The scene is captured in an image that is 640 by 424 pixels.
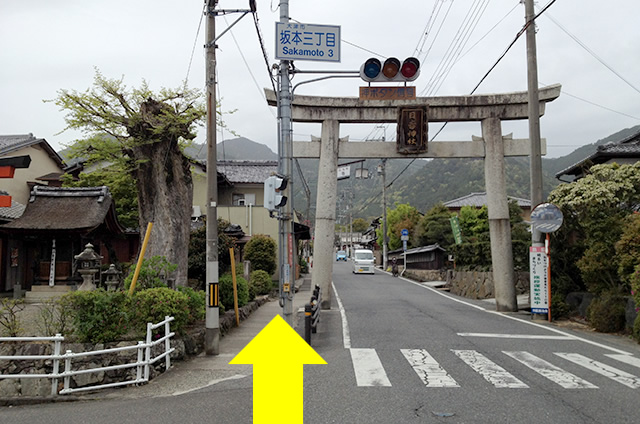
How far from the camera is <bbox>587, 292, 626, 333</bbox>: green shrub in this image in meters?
12.9

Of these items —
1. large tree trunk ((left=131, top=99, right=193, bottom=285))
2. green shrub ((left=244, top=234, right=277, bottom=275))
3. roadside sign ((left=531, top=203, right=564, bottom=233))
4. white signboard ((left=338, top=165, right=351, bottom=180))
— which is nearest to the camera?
large tree trunk ((left=131, top=99, right=193, bottom=285))

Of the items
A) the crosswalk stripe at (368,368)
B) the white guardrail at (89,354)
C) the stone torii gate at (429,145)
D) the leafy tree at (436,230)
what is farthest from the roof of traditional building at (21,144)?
the leafy tree at (436,230)

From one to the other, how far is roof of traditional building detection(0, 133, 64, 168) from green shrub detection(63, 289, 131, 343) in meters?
17.2

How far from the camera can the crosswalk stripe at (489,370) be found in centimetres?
766

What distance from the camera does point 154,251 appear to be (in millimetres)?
14633

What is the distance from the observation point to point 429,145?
59.9 feet

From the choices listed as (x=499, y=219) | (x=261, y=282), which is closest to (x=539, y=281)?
(x=499, y=219)

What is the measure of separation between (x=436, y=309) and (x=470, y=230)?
2017cm

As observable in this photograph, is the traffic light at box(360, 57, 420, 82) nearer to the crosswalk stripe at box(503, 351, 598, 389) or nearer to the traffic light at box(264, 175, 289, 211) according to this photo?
the traffic light at box(264, 175, 289, 211)

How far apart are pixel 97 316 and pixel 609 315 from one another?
12.4 m

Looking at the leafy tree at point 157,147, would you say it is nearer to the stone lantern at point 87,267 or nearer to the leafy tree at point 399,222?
the stone lantern at point 87,267

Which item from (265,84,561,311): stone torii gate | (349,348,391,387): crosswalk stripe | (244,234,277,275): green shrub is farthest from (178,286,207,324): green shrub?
(244,234,277,275): green shrub

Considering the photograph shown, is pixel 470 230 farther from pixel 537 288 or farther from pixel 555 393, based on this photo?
pixel 555 393

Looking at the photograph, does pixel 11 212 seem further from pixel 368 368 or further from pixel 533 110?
pixel 533 110
